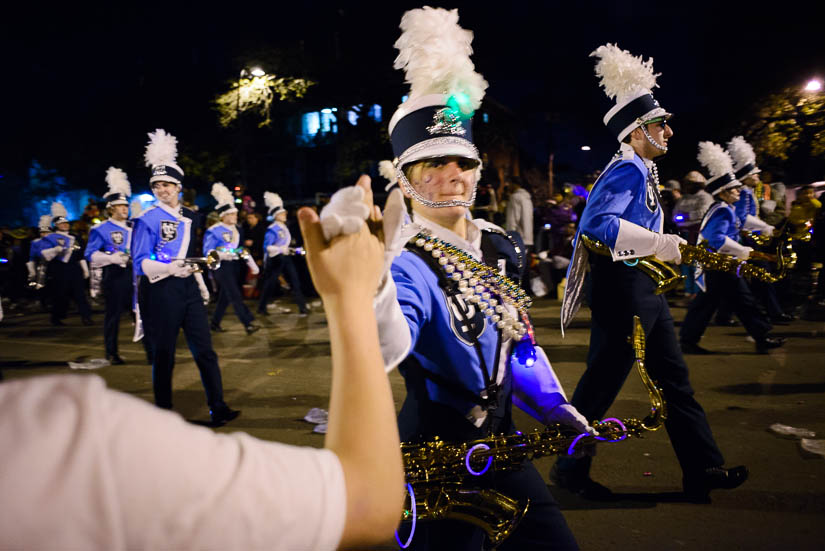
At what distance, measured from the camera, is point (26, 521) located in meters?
0.57

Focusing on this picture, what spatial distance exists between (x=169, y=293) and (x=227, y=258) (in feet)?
14.0

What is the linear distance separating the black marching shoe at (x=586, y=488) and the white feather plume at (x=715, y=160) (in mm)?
5571

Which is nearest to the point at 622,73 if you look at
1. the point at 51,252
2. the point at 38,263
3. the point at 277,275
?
the point at 277,275

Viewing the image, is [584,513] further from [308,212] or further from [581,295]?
[308,212]

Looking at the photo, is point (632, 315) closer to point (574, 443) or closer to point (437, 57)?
point (574, 443)

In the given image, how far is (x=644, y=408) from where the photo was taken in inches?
199

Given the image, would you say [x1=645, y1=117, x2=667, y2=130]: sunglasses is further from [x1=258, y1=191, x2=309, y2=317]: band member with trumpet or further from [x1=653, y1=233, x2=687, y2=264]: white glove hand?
[x1=258, y1=191, x2=309, y2=317]: band member with trumpet

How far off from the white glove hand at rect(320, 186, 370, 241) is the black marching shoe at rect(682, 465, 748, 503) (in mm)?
3400

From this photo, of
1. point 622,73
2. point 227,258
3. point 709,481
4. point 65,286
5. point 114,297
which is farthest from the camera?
point 65,286

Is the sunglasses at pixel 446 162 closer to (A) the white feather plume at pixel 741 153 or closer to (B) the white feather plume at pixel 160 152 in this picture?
(B) the white feather plume at pixel 160 152

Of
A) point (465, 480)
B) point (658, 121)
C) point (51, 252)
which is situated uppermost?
point (658, 121)

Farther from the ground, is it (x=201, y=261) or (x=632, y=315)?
(x=201, y=261)

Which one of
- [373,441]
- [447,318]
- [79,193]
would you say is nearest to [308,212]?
[373,441]

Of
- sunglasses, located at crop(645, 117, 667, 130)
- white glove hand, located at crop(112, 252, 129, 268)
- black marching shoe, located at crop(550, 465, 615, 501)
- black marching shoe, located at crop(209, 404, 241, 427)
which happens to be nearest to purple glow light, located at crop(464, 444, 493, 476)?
black marching shoe, located at crop(550, 465, 615, 501)
